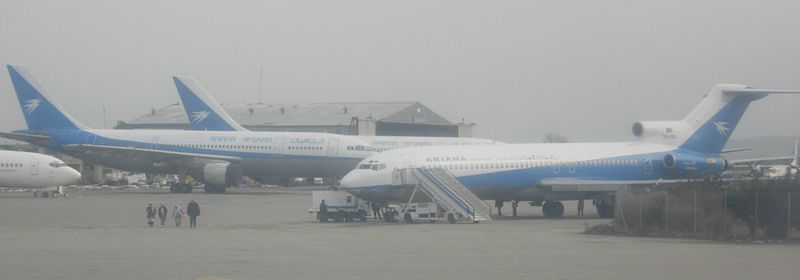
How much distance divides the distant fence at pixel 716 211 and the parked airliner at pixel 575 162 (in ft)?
31.3

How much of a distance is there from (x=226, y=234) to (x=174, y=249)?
7137 millimetres

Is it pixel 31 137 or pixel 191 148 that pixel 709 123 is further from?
pixel 31 137

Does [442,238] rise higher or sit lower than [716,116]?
lower

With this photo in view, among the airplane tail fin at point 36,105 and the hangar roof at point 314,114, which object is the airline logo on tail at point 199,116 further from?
the hangar roof at point 314,114

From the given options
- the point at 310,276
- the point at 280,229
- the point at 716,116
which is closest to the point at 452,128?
the point at 716,116

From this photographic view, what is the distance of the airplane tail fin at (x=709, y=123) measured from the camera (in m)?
54.8

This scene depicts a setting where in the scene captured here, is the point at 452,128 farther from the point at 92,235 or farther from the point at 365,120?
the point at 92,235

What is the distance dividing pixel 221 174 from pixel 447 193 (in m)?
29.8

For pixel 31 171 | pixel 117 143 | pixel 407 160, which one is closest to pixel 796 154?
pixel 407 160

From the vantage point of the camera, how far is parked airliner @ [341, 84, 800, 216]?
48.7 m

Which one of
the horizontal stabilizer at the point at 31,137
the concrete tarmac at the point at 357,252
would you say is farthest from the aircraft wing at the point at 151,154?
the concrete tarmac at the point at 357,252

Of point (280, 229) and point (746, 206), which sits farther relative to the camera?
point (280, 229)

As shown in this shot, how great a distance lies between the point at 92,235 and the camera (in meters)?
38.5

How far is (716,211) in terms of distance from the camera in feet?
126
